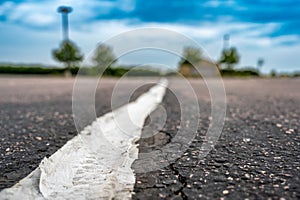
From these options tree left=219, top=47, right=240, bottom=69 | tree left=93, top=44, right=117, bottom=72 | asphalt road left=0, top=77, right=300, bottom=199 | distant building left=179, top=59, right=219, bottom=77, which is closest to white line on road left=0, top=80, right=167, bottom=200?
asphalt road left=0, top=77, right=300, bottom=199

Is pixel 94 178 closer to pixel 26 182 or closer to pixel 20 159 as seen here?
pixel 26 182

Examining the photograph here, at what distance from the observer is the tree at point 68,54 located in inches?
1542

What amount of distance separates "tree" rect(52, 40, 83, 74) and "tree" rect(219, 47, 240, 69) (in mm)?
25570

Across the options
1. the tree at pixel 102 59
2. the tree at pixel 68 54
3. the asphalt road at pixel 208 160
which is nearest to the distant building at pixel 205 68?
the asphalt road at pixel 208 160

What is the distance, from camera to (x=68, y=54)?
40.0 m

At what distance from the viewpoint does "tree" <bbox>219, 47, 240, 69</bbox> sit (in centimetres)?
5162

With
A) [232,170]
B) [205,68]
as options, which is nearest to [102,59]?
[205,68]

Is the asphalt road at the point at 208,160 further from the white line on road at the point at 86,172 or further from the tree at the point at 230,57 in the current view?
the tree at the point at 230,57

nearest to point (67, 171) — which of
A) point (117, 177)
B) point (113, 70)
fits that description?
point (117, 177)

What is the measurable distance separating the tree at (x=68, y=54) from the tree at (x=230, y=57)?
25570 mm

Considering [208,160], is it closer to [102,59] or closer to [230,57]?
[102,59]

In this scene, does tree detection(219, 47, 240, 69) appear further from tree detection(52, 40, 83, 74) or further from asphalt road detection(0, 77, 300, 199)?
asphalt road detection(0, 77, 300, 199)

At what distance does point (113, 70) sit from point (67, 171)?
38873 millimetres

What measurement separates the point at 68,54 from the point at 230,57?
28.5m
